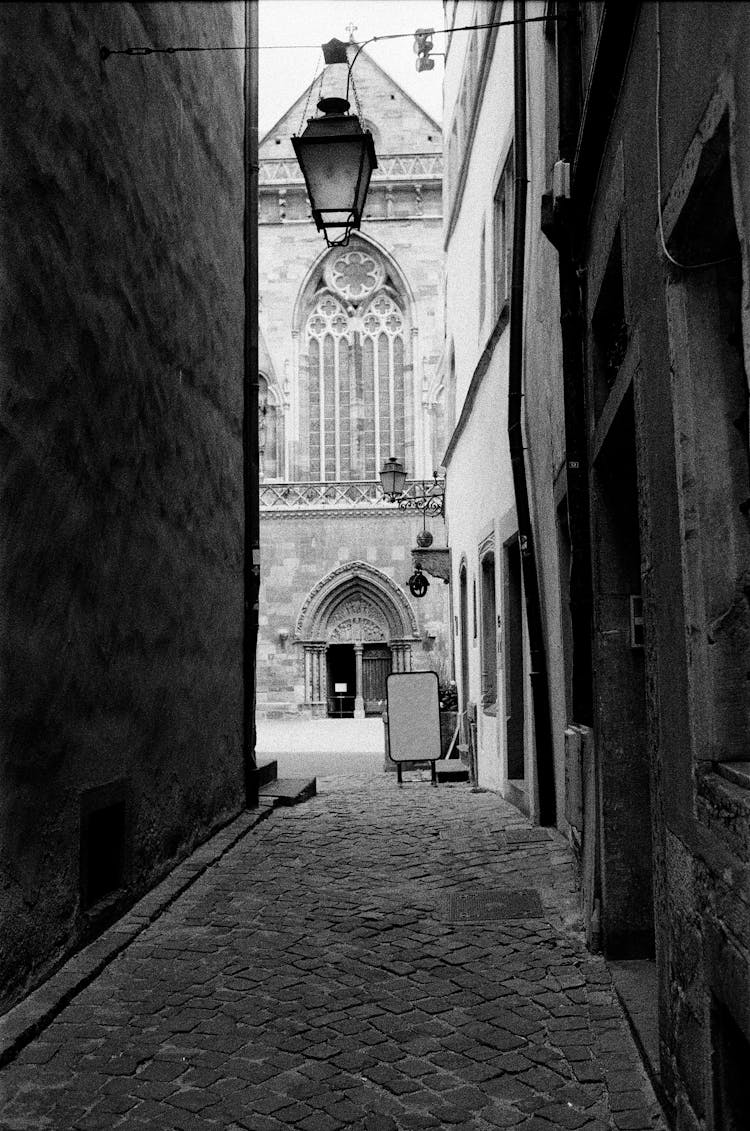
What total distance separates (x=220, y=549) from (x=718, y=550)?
18.1 feet

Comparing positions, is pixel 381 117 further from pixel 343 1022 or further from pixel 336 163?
pixel 343 1022

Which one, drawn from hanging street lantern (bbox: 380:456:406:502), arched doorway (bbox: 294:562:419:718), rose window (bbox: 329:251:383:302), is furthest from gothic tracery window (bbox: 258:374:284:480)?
hanging street lantern (bbox: 380:456:406:502)

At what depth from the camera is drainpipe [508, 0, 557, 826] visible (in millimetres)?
7484

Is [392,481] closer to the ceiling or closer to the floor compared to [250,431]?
closer to the ceiling

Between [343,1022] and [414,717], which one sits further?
[414,717]

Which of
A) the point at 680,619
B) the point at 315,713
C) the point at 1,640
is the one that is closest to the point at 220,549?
the point at 1,640

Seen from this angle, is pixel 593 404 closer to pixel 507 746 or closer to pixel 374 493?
pixel 507 746

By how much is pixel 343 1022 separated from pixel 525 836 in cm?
352

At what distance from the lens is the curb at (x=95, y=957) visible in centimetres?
355

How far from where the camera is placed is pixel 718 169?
2.38 metres

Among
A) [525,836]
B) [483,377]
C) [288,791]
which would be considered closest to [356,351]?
[483,377]

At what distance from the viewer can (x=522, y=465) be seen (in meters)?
8.28

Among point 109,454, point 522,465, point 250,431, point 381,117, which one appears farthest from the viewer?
point 381,117

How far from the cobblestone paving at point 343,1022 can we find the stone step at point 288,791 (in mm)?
3047
